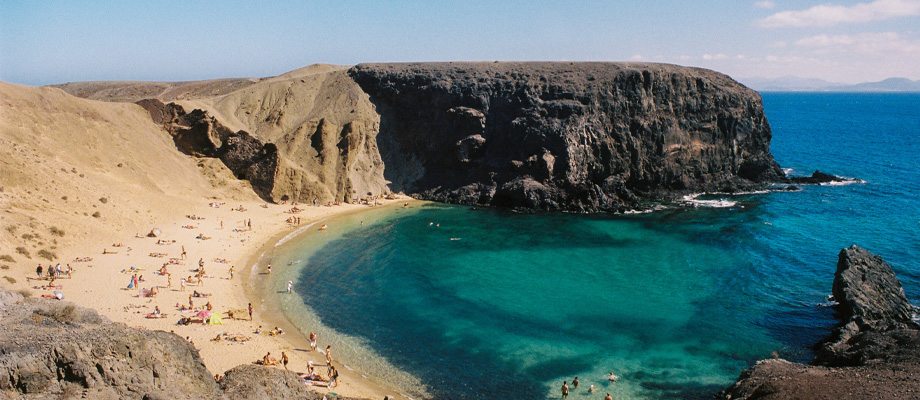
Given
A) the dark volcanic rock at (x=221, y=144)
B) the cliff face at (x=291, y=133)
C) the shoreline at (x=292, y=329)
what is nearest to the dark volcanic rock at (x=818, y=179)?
the cliff face at (x=291, y=133)

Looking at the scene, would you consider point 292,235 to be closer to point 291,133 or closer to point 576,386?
point 291,133

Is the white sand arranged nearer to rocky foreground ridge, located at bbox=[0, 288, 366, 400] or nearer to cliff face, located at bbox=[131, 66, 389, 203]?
cliff face, located at bbox=[131, 66, 389, 203]

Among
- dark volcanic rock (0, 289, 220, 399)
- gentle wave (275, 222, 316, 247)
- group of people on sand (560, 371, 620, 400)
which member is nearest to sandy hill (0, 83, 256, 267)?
gentle wave (275, 222, 316, 247)

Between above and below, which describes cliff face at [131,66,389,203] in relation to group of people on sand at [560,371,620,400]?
above

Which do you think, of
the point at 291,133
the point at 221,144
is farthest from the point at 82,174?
the point at 291,133

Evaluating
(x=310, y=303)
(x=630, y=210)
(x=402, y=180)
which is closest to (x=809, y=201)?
(x=630, y=210)

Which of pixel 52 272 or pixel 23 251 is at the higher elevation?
pixel 23 251
